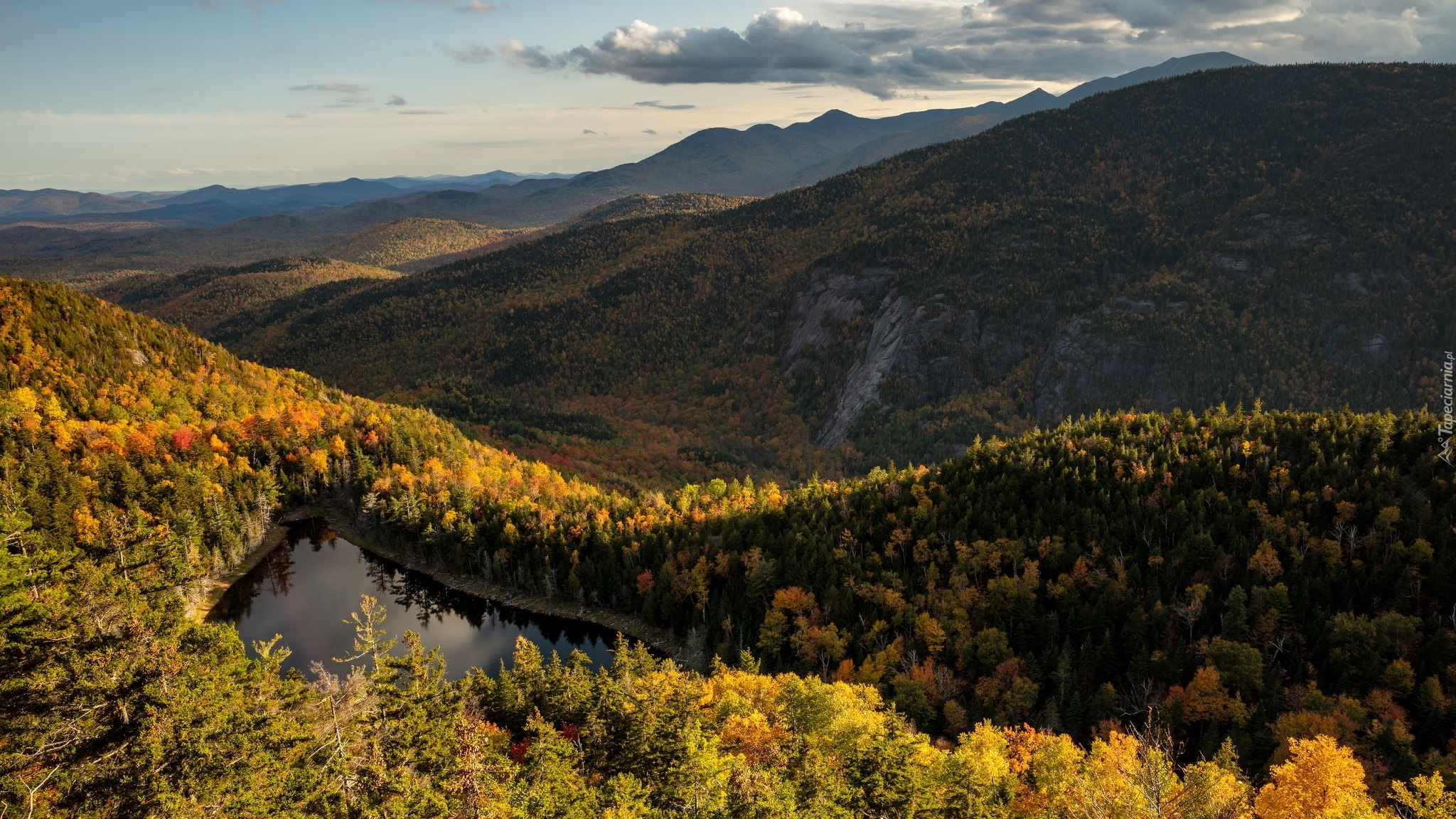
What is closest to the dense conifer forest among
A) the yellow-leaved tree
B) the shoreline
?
the yellow-leaved tree

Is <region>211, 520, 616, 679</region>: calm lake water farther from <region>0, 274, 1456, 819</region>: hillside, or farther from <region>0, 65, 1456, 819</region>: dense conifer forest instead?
<region>0, 274, 1456, 819</region>: hillside

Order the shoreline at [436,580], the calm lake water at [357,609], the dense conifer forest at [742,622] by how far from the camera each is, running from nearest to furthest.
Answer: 1. the dense conifer forest at [742,622]
2. the calm lake water at [357,609]
3. the shoreline at [436,580]

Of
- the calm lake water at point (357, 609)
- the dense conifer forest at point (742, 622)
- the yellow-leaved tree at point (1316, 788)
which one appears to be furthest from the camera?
the calm lake water at point (357, 609)

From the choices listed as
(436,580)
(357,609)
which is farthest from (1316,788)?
(436,580)

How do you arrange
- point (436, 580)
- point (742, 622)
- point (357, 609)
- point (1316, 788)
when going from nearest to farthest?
1. point (1316, 788)
2. point (742, 622)
3. point (357, 609)
4. point (436, 580)

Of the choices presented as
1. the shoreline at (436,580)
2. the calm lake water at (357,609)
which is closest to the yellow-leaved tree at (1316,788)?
the shoreline at (436,580)

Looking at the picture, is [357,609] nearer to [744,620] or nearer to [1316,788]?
[744,620]

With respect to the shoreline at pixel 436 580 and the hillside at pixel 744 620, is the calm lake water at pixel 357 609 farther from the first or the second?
the hillside at pixel 744 620
